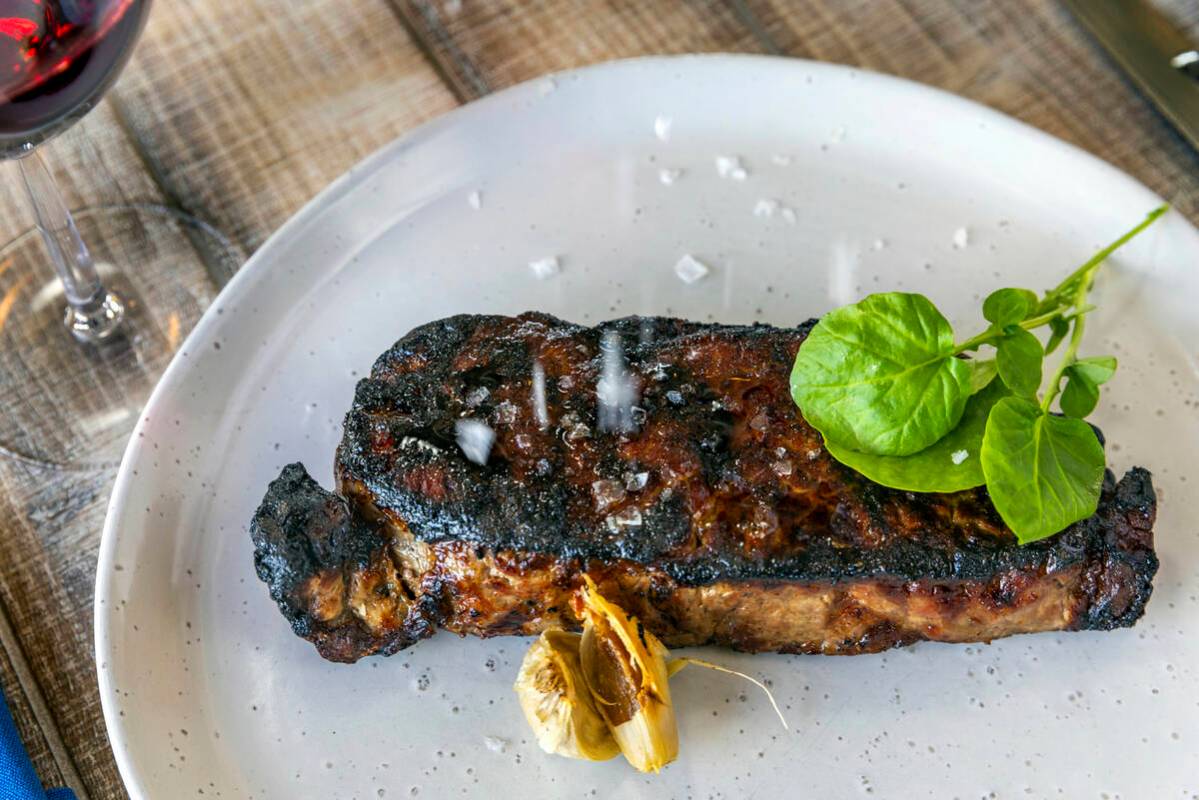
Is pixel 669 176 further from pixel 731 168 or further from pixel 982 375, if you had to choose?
pixel 982 375

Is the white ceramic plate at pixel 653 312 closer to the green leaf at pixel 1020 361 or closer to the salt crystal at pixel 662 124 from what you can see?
the salt crystal at pixel 662 124

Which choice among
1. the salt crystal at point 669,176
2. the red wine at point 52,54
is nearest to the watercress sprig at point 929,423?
the salt crystal at point 669,176

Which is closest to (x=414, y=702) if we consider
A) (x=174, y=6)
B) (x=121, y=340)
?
(x=121, y=340)

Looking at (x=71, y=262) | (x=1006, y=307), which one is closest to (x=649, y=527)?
(x=1006, y=307)

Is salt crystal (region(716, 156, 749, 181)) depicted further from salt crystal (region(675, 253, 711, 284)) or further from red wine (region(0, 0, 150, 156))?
red wine (region(0, 0, 150, 156))

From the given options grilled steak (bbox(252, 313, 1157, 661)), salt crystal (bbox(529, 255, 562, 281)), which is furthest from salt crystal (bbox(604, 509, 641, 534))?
salt crystal (bbox(529, 255, 562, 281))

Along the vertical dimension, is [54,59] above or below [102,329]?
above

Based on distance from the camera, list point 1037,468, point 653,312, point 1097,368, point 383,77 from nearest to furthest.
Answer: point 1037,468
point 1097,368
point 653,312
point 383,77
